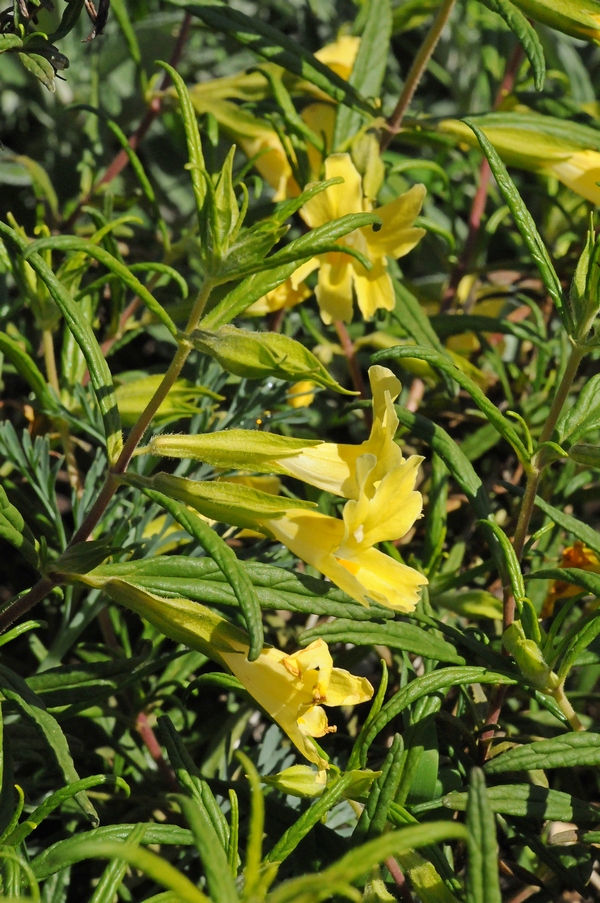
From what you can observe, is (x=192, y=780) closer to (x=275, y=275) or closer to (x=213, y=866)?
(x=213, y=866)

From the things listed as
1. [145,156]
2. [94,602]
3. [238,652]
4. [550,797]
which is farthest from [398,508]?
[145,156]

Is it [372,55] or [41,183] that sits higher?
[372,55]

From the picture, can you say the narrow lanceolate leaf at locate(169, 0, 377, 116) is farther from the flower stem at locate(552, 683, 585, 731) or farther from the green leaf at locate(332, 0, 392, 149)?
the flower stem at locate(552, 683, 585, 731)

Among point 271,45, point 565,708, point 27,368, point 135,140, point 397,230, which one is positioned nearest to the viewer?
point 565,708

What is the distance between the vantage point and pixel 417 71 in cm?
145

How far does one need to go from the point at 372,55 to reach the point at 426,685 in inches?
42.9

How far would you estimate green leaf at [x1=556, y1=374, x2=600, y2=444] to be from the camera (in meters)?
1.05

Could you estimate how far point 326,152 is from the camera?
4.71 ft

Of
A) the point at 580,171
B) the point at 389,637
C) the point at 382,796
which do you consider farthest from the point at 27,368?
the point at 580,171

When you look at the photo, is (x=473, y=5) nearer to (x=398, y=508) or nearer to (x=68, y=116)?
(x=68, y=116)

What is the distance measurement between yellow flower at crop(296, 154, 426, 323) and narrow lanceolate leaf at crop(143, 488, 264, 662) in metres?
0.54

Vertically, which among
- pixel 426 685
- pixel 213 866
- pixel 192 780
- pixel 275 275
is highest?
pixel 275 275

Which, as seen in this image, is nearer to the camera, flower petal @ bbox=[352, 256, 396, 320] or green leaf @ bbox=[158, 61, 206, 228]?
green leaf @ bbox=[158, 61, 206, 228]

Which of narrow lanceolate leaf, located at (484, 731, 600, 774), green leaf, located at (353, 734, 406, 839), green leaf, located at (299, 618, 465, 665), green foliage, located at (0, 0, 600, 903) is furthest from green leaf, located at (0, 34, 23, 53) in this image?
narrow lanceolate leaf, located at (484, 731, 600, 774)
